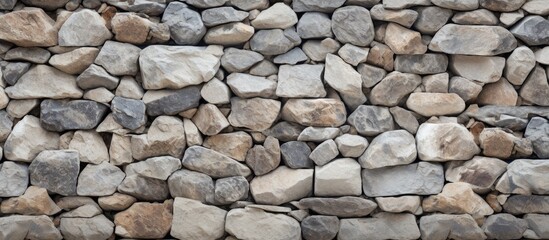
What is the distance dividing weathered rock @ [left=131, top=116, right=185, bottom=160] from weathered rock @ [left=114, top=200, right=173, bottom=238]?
0.21 metres

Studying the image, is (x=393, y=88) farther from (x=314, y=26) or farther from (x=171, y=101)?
(x=171, y=101)

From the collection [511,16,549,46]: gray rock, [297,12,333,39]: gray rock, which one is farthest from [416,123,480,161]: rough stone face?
[297,12,333,39]: gray rock

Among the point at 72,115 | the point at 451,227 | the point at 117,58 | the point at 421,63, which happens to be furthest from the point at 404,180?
the point at 72,115

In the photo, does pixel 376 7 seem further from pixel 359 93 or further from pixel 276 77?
pixel 276 77

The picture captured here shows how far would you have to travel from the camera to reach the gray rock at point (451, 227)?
2.22 m

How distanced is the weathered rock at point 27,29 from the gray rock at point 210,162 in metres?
0.73

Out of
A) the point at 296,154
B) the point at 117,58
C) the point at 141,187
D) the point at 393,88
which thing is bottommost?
the point at 141,187

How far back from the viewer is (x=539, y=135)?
225 cm

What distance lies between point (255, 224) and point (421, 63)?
3.08 ft

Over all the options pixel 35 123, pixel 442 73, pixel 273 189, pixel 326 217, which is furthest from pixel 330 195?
pixel 35 123

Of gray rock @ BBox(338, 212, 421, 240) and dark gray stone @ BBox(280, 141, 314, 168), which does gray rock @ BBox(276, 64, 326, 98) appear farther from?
gray rock @ BBox(338, 212, 421, 240)

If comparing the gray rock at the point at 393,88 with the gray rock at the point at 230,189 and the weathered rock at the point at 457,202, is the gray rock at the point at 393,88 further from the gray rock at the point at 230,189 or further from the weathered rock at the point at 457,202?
the gray rock at the point at 230,189

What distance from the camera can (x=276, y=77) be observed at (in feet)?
7.55

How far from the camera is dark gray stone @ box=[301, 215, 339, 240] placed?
7.27 feet
